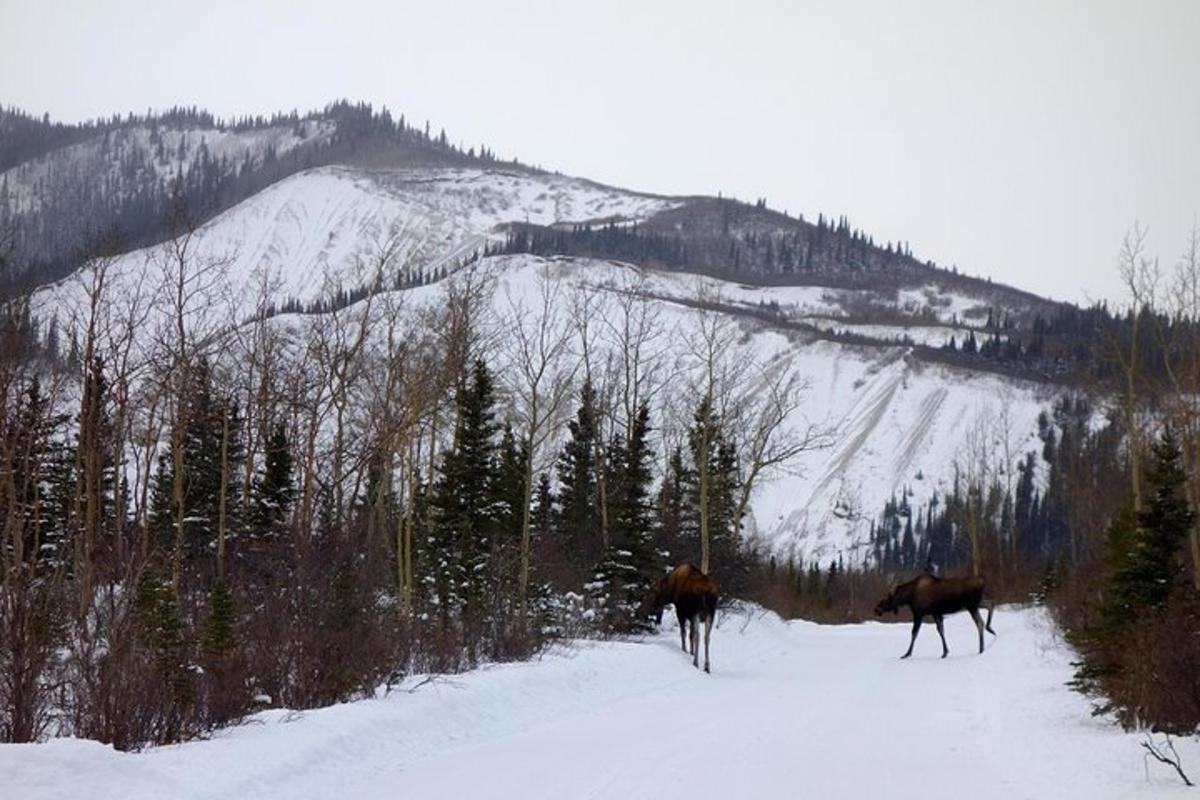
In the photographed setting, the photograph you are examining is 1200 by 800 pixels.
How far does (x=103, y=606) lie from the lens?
1088 centimetres

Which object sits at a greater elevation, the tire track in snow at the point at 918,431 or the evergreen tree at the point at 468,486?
the evergreen tree at the point at 468,486

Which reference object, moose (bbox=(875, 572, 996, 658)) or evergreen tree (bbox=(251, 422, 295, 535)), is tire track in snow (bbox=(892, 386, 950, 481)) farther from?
moose (bbox=(875, 572, 996, 658))

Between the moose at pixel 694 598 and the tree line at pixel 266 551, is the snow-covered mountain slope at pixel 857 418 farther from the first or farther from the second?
the moose at pixel 694 598

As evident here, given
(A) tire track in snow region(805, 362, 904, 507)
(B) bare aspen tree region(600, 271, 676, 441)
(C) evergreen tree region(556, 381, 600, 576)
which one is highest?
(B) bare aspen tree region(600, 271, 676, 441)

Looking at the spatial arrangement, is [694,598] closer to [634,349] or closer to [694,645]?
[694,645]

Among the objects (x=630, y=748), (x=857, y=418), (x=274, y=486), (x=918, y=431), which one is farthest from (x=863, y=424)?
(x=630, y=748)

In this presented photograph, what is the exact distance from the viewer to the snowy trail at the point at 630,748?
712 cm

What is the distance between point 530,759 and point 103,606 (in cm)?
512

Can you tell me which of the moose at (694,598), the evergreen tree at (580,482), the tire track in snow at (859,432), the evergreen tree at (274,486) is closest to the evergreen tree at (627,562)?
the moose at (694,598)

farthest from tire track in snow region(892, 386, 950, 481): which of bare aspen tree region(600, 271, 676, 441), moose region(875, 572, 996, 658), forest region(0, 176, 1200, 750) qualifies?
moose region(875, 572, 996, 658)

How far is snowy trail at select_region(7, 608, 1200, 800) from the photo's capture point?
7.12 metres

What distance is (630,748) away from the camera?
32.4 ft

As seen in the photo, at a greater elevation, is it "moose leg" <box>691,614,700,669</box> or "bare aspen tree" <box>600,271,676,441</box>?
"bare aspen tree" <box>600,271,676,441</box>

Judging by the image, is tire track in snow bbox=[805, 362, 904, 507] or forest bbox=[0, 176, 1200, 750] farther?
tire track in snow bbox=[805, 362, 904, 507]
